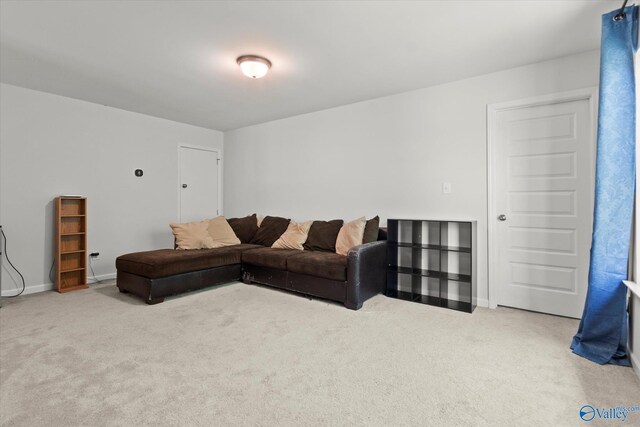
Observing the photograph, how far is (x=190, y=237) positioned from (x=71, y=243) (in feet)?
4.84

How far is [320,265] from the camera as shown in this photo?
3.45m

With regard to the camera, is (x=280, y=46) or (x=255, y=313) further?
(x=255, y=313)

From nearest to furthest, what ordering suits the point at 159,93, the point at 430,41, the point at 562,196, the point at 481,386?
the point at 481,386 < the point at 430,41 < the point at 562,196 < the point at 159,93

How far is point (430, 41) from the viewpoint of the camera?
2697 millimetres

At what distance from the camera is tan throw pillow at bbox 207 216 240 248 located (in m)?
4.56

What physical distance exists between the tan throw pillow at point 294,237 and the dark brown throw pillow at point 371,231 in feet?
2.99

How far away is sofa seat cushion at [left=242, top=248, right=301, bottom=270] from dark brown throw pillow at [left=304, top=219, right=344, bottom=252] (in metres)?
0.22

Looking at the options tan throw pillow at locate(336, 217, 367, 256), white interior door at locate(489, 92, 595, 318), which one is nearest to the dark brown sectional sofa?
tan throw pillow at locate(336, 217, 367, 256)

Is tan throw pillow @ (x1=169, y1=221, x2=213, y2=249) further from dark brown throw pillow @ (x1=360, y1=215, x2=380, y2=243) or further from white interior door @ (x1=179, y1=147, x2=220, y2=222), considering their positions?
dark brown throw pillow @ (x1=360, y1=215, x2=380, y2=243)

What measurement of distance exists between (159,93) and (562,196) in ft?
15.2

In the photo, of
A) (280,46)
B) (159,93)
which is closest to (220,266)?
(159,93)

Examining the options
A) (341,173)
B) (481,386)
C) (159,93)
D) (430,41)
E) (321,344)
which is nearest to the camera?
(481,386)

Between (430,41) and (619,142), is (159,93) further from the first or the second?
(619,142)

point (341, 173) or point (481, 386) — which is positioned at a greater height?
point (341, 173)
